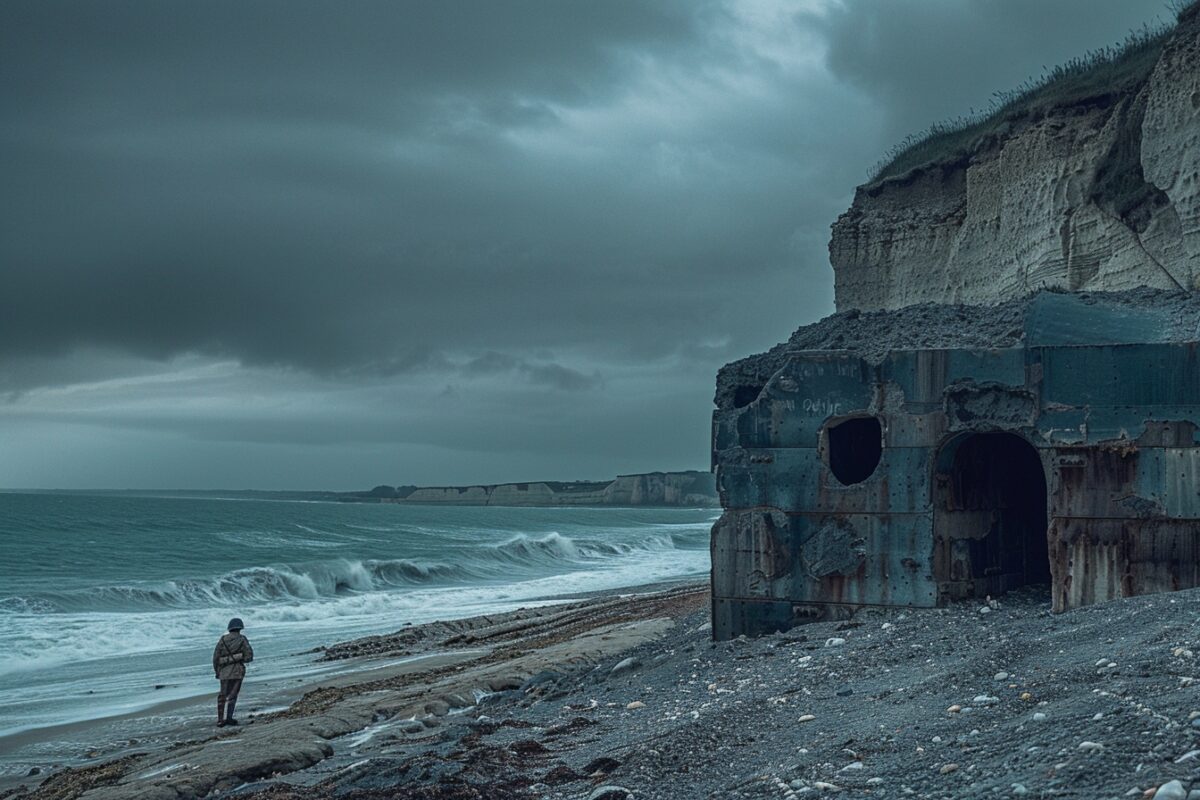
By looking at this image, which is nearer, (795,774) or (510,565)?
(795,774)

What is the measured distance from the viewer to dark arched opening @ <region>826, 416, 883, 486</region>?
1170 centimetres

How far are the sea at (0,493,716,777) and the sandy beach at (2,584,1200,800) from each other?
269cm

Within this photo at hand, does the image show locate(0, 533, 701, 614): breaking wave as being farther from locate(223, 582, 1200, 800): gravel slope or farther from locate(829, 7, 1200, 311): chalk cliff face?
locate(223, 582, 1200, 800): gravel slope

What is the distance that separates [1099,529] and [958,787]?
218 inches

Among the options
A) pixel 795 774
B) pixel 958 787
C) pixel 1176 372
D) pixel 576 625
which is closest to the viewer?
pixel 958 787

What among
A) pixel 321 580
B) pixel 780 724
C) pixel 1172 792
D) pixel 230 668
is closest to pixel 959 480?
pixel 780 724

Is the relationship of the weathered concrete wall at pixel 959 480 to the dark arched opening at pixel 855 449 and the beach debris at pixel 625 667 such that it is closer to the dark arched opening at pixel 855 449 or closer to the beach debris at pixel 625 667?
the dark arched opening at pixel 855 449

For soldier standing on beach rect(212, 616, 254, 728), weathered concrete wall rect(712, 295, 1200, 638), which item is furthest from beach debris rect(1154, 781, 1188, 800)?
soldier standing on beach rect(212, 616, 254, 728)

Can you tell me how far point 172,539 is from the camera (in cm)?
5081

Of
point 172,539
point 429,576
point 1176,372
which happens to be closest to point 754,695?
point 1176,372

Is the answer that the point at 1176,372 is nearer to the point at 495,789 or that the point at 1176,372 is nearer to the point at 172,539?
the point at 495,789

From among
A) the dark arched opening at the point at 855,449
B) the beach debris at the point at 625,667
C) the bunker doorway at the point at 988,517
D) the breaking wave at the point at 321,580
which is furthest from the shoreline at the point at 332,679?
the breaking wave at the point at 321,580

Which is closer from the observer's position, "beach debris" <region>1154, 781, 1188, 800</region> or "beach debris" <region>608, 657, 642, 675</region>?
"beach debris" <region>1154, 781, 1188, 800</region>

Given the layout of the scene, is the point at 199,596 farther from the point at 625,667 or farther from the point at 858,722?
the point at 858,722
